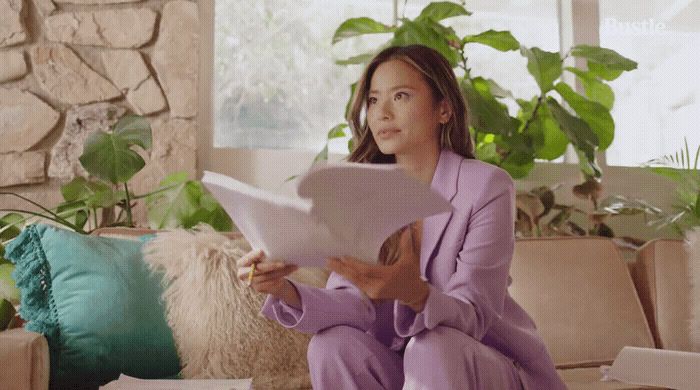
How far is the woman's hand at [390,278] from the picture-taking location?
93 cm

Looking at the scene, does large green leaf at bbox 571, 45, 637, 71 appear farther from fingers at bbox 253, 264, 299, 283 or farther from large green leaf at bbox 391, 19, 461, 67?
fingers at bbox 253, 264, 299, 283

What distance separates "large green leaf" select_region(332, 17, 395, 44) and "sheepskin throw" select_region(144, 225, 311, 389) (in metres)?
0.99

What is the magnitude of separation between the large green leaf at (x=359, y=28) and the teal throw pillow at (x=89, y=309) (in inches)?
43.3

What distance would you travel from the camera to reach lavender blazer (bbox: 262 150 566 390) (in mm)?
1115

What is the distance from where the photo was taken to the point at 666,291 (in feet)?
6.70

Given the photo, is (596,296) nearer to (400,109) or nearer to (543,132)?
(543,132)

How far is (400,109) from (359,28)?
1.18 metres

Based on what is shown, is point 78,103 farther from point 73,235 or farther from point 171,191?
point 73,235

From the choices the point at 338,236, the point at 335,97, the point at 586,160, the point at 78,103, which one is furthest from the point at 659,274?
the point at 78,103

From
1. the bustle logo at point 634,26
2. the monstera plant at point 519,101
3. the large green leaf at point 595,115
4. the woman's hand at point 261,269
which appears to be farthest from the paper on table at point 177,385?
the bustle logo at point 634,26

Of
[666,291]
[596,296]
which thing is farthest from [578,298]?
[666,291]

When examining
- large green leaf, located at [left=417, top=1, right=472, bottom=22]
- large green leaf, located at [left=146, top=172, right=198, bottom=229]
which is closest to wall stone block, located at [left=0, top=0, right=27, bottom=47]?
large green leaf, located at [left=146, top=172, right=198, bottom=229]

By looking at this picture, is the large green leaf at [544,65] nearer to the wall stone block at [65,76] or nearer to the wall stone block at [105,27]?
the wall stone block at [105,27]

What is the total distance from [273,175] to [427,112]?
142 cm
